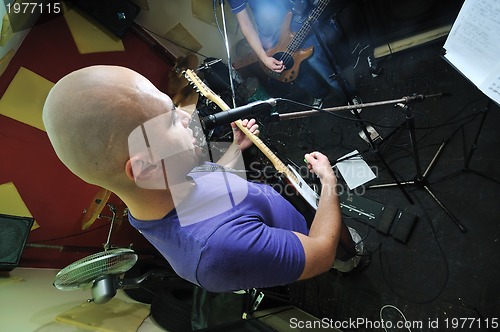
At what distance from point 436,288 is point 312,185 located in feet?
3.54

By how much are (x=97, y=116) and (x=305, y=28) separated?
231 centimetres

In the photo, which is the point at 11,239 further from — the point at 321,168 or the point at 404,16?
the point at 404,16

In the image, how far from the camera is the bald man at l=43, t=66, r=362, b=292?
3.11 feet

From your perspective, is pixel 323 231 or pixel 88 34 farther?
pixel 88 34

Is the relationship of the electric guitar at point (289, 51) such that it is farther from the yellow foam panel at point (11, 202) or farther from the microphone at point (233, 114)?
the yellow foam panel at point (11, 202)

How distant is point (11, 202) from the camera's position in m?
2.38

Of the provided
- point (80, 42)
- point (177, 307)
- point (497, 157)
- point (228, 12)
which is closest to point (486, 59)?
point (497, 157)

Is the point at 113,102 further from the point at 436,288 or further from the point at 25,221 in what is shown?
the point at 436,288

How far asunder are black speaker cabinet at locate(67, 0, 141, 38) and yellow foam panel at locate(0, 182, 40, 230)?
1681mm

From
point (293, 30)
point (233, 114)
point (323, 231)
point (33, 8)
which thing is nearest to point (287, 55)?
point (293, 30)

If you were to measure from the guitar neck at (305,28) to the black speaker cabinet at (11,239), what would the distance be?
246 centimetres

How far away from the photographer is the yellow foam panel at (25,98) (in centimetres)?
245

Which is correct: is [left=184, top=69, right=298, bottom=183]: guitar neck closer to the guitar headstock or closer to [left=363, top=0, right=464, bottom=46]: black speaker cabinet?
the guitar headstock

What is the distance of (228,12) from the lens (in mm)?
→ 3471
